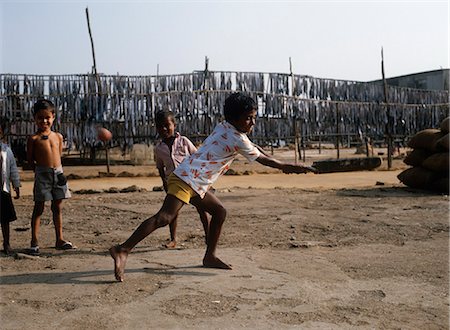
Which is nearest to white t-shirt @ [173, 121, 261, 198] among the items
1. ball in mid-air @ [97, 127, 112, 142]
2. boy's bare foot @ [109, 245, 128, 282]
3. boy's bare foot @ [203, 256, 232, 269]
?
boy's bare foot @ [203, 256, 232, 269]

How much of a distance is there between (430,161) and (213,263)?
6.20 meters

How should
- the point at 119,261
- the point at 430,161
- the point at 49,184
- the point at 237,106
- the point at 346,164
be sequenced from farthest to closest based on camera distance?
the point at 346,164, the point at 430,161, the point at 49,184, the point at 237,106, the point at 119,261

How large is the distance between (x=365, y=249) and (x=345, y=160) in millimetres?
10240

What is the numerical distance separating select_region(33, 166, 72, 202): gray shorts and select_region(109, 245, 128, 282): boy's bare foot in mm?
1321

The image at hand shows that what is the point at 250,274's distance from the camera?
11.7 feet

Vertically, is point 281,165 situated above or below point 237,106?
below

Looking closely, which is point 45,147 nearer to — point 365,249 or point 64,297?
point 64,297

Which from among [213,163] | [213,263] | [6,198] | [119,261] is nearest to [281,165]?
[213,163]

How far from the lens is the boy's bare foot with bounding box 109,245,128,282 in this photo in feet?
11.0

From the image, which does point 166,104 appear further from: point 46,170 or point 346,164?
point 46,170

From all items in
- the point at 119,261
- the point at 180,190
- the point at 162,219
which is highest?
the point at 180,190

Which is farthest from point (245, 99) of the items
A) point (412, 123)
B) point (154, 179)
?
point (412, 123)

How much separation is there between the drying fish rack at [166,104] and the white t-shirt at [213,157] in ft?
30.2

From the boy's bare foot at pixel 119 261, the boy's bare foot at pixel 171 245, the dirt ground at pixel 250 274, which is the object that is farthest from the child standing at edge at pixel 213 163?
the boy's bare foot at pixel 171 245
